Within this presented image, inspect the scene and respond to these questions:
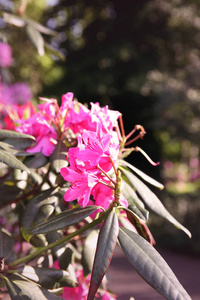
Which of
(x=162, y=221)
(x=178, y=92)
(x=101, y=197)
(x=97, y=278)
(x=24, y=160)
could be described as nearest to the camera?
(x=97, y=278)

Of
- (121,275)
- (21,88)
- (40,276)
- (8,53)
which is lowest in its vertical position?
(121,275)

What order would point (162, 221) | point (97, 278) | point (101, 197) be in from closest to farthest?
Answer: point (97, 278) → point (101, 197) → point (162, 221)

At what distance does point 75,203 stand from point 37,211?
9cm

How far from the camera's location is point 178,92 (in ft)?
27.0

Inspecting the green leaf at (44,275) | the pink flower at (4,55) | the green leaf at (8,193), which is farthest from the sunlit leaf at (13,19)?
the pink flower at (4,55)

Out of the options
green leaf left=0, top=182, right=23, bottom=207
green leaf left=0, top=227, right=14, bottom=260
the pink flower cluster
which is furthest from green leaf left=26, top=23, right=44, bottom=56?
green leaf left=0, top=227, right=14, bottom=260

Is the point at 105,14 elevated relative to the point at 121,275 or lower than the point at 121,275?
elevated

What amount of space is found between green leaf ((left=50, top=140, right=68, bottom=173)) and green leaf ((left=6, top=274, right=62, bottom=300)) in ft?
0.69

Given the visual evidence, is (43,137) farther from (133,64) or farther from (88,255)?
(133,64)

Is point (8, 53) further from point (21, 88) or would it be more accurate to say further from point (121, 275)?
point (121, 275)

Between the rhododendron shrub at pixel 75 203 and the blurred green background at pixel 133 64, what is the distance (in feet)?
25.3

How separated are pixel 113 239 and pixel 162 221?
603 cm

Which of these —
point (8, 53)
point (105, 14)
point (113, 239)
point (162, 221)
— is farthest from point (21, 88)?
point (105, 14)

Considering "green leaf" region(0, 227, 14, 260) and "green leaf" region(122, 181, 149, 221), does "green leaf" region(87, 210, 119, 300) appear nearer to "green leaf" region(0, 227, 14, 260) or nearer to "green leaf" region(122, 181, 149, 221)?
"green leaf" region(122, 181, 149, 221)
